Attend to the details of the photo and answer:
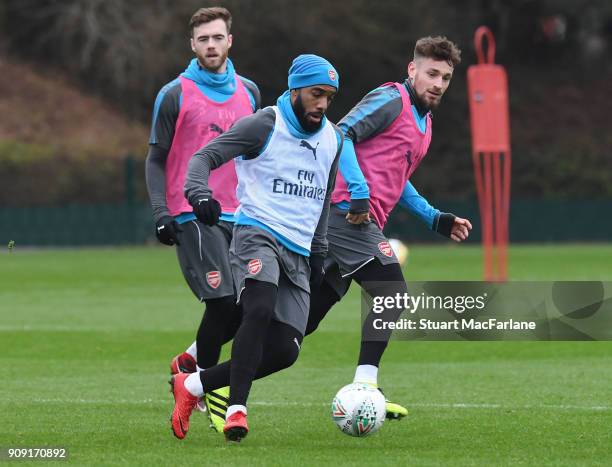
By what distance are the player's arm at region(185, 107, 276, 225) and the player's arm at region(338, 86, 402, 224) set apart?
0.79m

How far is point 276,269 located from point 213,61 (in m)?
2.00

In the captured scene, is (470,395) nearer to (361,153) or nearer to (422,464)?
(361,153)

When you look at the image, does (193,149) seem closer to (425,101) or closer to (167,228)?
(167,228)

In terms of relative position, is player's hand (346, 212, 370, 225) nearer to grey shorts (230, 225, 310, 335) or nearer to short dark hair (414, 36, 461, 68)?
grey shorts (230, 225, 310, 335)

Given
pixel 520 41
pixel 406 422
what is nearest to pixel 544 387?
pixel 406 422

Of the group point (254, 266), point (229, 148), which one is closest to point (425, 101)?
point (229, 148)

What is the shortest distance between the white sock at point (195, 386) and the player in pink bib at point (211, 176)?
1.03m

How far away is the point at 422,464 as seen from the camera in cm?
667

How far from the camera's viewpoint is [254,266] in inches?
285

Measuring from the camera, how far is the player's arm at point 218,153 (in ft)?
22.7

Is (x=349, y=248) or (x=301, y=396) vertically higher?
(x=349, y=248)

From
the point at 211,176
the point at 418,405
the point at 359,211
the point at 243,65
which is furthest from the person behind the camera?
the point at 243,65

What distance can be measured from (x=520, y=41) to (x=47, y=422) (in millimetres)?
48580

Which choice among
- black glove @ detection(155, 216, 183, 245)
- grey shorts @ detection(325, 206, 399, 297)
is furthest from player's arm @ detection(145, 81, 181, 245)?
grey shorts @ detection(325, 206, 399, 297)
